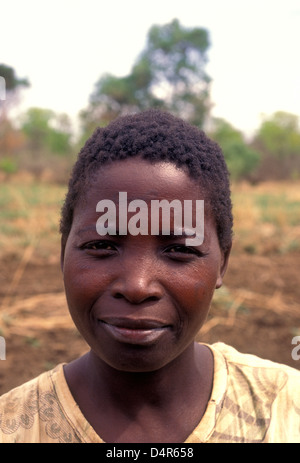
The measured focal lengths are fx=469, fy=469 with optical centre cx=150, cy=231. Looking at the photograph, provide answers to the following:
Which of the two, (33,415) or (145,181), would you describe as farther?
(33,415)

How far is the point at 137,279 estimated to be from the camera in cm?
114

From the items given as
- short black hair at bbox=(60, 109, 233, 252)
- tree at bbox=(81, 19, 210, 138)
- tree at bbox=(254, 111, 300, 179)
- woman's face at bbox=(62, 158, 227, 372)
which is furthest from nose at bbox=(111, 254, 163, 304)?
tree at bbox=(254, 111, 300, 179)

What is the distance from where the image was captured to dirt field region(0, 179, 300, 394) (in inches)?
136

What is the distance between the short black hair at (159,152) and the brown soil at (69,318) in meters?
2.10

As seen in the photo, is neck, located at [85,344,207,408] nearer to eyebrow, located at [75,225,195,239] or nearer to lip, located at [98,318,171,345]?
lip, located at [98,318,171,345]

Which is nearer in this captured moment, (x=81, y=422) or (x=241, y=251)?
(x=81, y=422)

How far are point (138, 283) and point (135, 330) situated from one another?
0.41 ft

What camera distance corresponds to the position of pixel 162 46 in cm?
2498

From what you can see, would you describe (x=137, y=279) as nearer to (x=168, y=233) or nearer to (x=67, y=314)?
(x=168, y=233)

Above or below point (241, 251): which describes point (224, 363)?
below

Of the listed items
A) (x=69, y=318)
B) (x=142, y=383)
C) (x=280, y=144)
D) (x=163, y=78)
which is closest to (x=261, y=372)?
(x=142, y=383)

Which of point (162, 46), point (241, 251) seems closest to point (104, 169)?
point (241, 251)
